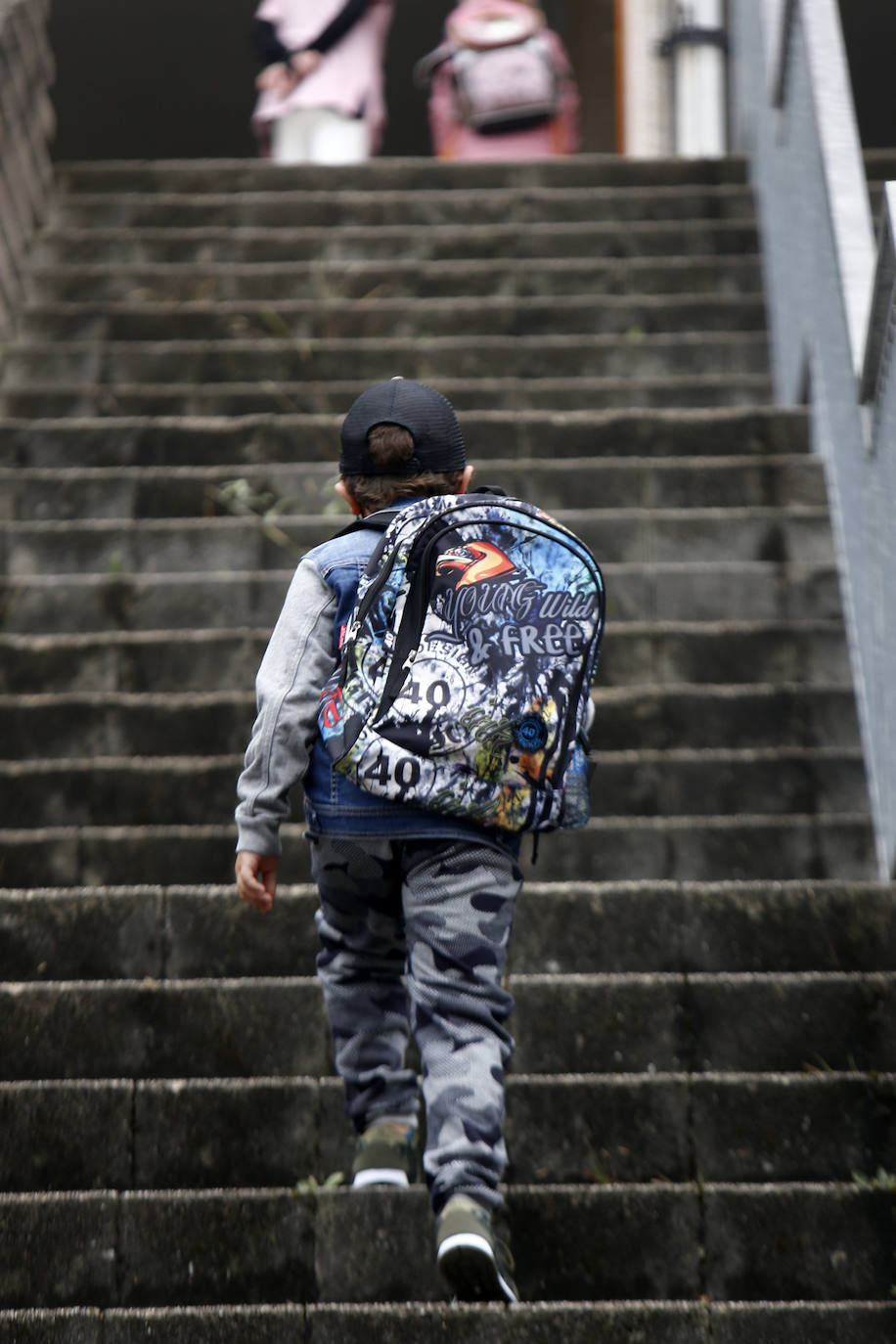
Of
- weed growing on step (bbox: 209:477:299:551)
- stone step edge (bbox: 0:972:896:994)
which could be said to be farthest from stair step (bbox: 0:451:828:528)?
stone step edge (bbox: 0:972:896:994)

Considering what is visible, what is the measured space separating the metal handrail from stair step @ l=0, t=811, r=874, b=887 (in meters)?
0.16

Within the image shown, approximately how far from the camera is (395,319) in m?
6.03

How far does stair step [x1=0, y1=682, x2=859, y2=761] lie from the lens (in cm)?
424

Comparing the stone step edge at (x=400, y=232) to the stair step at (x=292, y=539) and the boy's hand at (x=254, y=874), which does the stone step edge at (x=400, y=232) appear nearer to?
the stair step at (x=292, y=539)

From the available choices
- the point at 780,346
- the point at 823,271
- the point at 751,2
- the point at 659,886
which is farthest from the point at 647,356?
the point at 659,886

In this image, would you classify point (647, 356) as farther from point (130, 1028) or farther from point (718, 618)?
point (130, 1028)

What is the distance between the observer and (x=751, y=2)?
7070 millimetres

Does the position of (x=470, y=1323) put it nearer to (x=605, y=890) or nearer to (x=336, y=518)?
(x=605, y=890)

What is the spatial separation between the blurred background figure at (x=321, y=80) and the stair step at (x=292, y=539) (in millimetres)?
3532

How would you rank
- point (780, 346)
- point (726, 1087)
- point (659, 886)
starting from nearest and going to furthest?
1. point (726, 1087)
2. point (659, 886)
3. point (780, 346)

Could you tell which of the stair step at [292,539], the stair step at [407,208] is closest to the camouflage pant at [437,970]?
the stair step at [292,539]

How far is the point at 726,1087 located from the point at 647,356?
334 cm

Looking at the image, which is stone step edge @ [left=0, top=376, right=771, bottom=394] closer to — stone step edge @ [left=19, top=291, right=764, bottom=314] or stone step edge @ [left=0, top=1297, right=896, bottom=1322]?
stone step edge @ [left=19, top=291, right=764, bottom=314]

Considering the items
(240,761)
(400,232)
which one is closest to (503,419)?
(400,232)
